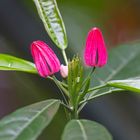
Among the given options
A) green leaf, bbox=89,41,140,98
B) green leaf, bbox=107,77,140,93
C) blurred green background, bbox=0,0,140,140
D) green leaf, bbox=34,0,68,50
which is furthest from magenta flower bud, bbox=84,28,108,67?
blurred green background, bbox=0,0,140,140

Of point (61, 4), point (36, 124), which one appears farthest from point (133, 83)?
point (61, 4)

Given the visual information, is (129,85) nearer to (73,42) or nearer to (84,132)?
(84,132)

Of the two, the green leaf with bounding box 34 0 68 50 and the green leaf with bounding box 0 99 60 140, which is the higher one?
the green leaf with bounding box 34 0 68 50

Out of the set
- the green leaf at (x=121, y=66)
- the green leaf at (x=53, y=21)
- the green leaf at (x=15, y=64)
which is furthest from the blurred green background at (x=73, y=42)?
the green leaf at (x=15, y=64)

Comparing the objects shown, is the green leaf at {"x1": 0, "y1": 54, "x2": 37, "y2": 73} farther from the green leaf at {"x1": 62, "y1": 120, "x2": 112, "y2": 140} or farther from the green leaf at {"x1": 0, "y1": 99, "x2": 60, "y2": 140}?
the green leaf at {"x1": 62, "y1": 120, "x2": 112, "y2": 140}

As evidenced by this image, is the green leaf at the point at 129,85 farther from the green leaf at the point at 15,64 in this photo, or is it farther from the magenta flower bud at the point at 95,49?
the green leaf at the point at 15,64

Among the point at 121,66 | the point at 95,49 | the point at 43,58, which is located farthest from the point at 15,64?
the point at 121,66
